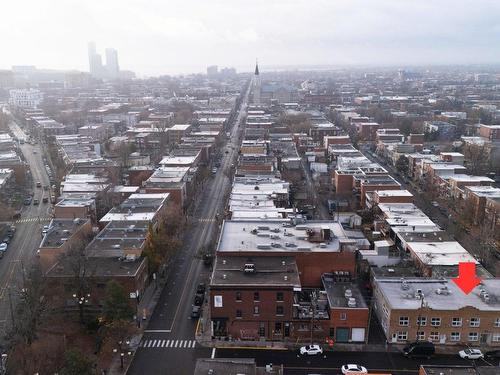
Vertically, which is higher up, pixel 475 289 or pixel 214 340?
pixel 475 289

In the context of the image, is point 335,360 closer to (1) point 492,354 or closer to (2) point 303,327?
(2) point 303,327

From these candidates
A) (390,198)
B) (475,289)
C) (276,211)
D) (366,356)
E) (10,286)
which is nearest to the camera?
(366,356)

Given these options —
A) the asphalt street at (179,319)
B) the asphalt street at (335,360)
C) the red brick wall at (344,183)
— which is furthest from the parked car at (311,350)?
the red brick wall at (344,183)

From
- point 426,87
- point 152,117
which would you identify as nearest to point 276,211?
point 152,117

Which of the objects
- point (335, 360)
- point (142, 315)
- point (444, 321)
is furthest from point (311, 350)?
point (142, 315)

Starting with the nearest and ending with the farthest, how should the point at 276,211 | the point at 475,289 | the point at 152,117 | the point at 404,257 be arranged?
the point at 475,289, the point at 404,257, the point at 276,211, the point at 152,117

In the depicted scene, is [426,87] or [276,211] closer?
[276,211]

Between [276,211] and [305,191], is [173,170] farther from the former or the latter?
[276,211]
